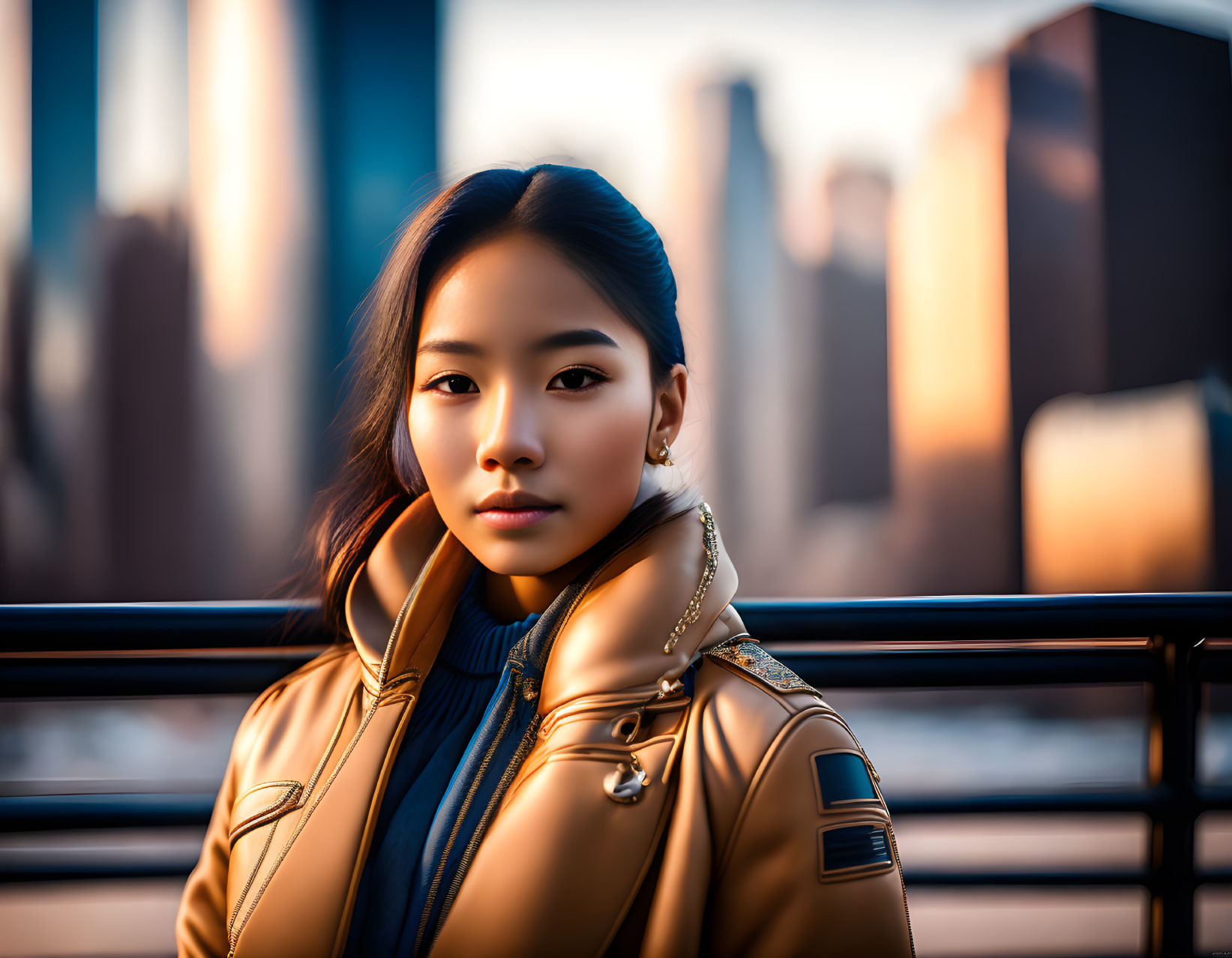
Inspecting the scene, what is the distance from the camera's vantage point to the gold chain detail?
2.19 ft

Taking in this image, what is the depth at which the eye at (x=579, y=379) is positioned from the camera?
68cm

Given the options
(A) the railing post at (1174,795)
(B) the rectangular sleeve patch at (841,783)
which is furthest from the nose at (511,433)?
(A) the railing post at (1174,795)

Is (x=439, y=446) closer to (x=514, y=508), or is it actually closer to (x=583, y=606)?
(x=514, y=508)

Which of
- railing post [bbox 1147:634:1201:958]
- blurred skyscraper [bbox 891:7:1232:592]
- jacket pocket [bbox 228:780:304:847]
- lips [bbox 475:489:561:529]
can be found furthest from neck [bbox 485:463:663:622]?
blurred skyscraper [bbox 891:7:1232:592]

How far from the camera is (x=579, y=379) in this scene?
680 mm

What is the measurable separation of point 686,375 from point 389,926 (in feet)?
1.85

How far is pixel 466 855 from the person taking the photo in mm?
652

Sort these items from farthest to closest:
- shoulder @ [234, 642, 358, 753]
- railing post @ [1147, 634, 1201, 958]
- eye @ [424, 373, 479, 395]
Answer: railing post @ [1147, 634, 1201, 958], shoulder @ [234, 642, 358, 753], eye @ [424, 373, 479, 395]

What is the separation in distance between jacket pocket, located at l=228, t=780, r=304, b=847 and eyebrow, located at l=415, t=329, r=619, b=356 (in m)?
0.44

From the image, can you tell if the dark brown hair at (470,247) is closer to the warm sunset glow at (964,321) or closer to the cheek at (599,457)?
the cheek at (599,457)

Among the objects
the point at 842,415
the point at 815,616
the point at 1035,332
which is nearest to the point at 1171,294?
the point at 1035,332

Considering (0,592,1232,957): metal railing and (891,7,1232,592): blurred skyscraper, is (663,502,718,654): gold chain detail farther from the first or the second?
(891,7,1232,592): blurred skyscraper

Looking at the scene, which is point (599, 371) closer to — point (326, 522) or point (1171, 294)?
point (326, 522)

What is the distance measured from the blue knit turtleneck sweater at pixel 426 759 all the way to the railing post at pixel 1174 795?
2.52 feet
